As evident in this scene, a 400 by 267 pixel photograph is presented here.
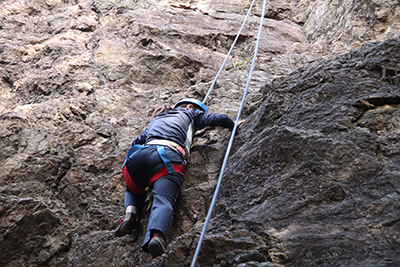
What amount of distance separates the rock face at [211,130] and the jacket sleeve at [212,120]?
0.20 meters

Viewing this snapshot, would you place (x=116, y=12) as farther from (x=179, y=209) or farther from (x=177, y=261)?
(x=177, y=261)

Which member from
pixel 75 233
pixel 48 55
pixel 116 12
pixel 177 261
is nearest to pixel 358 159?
pixel 177 261

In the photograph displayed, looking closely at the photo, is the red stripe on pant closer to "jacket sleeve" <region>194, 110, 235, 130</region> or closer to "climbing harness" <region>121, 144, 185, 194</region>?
"climbing harness" <region>121, 144, 185, 194</region>

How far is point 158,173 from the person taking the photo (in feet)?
12.3

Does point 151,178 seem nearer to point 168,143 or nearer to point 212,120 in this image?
point 168,143

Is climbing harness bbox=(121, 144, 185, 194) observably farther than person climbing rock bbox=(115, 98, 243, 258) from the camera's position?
Yes

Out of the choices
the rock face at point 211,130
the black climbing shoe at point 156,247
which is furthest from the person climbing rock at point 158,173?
the rock face at point 211,130

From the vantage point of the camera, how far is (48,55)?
294 inches

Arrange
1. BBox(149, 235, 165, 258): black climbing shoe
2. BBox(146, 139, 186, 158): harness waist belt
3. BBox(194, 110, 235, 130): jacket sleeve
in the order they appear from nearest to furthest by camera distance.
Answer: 1. BBox(149, 235, 165, 258): black climbing shoe
2. BBox(146, 139, 186, 158): harness waist belt
3. BBox(194, 110, 235, 130): jacket sleeve

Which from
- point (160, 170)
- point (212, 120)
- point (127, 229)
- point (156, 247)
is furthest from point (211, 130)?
point (156, 247)

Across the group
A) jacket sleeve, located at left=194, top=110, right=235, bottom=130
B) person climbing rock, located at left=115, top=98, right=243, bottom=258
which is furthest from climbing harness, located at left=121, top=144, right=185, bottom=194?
jacket sleeve, located at left=194, top=110, right=235, bottom=130

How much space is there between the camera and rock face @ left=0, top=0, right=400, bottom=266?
2.66 metres

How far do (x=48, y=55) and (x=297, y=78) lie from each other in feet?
18.4

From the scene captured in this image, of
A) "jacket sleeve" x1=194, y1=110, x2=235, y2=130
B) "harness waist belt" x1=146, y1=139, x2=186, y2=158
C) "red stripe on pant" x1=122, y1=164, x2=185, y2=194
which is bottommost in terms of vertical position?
"red stripe on pant" x1=122, y1=164, x2=185, y2=194
